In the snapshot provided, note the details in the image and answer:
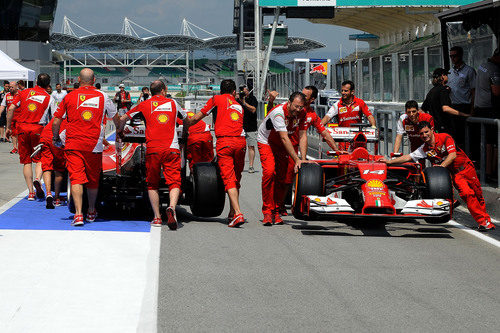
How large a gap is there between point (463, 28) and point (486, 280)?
7.80 m

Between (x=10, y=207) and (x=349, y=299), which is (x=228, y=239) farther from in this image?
(x=10, y=207)

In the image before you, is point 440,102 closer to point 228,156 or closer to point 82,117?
point 228,156

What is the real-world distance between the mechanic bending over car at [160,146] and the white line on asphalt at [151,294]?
1.02m

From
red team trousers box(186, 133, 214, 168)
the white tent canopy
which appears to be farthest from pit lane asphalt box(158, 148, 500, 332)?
the white tent canopy

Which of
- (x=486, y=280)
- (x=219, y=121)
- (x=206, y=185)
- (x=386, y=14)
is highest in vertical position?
(x=386, y=14)

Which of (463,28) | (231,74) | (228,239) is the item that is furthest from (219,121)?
(231,74)

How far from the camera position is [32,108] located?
12516mm

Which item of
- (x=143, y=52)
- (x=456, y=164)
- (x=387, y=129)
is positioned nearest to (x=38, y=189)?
(x=456, y=164)

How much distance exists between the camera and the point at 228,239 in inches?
364

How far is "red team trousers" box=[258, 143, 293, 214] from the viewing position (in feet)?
34.1

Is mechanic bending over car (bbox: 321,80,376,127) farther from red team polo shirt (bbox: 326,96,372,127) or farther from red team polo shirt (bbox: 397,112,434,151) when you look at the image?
red team polo shirt (bbox: 397,112,434,151)

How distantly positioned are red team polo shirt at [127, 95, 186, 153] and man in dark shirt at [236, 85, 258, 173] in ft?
20.4

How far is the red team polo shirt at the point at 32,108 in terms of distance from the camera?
12508 mm

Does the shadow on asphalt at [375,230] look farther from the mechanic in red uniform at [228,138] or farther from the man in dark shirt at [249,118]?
the man in dark shirt at [249,118]
